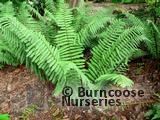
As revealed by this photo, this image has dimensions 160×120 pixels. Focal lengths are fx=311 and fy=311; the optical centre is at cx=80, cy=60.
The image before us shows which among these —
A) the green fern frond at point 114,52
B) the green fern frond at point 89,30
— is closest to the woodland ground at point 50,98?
the green fern frond at point 114,52

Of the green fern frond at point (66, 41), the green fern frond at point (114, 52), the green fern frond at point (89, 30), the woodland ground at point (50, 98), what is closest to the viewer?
the woodland ground at point (50, 98)

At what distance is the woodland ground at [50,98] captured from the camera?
452cm

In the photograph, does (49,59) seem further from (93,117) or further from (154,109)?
(154,109)

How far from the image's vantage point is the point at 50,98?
4828 mm

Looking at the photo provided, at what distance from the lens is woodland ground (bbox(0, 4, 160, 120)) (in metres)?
4.52

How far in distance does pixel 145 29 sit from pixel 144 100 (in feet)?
4.31

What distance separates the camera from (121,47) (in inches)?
185

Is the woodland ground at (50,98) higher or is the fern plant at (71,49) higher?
the fern plant at (71,49)

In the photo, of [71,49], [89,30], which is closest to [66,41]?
[71,49]

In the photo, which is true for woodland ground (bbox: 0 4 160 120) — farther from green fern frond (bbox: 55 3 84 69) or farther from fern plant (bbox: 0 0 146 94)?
green fern frond (bbox: 55 3 84 69)

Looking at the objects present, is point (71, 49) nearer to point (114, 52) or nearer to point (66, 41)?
point (66, 41)

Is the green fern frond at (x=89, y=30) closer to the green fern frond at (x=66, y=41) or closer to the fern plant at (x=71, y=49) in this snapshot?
the fern plant at (x=71, y=49)

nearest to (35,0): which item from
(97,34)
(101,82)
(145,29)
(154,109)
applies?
(97,34)

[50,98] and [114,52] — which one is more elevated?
[114,52]
